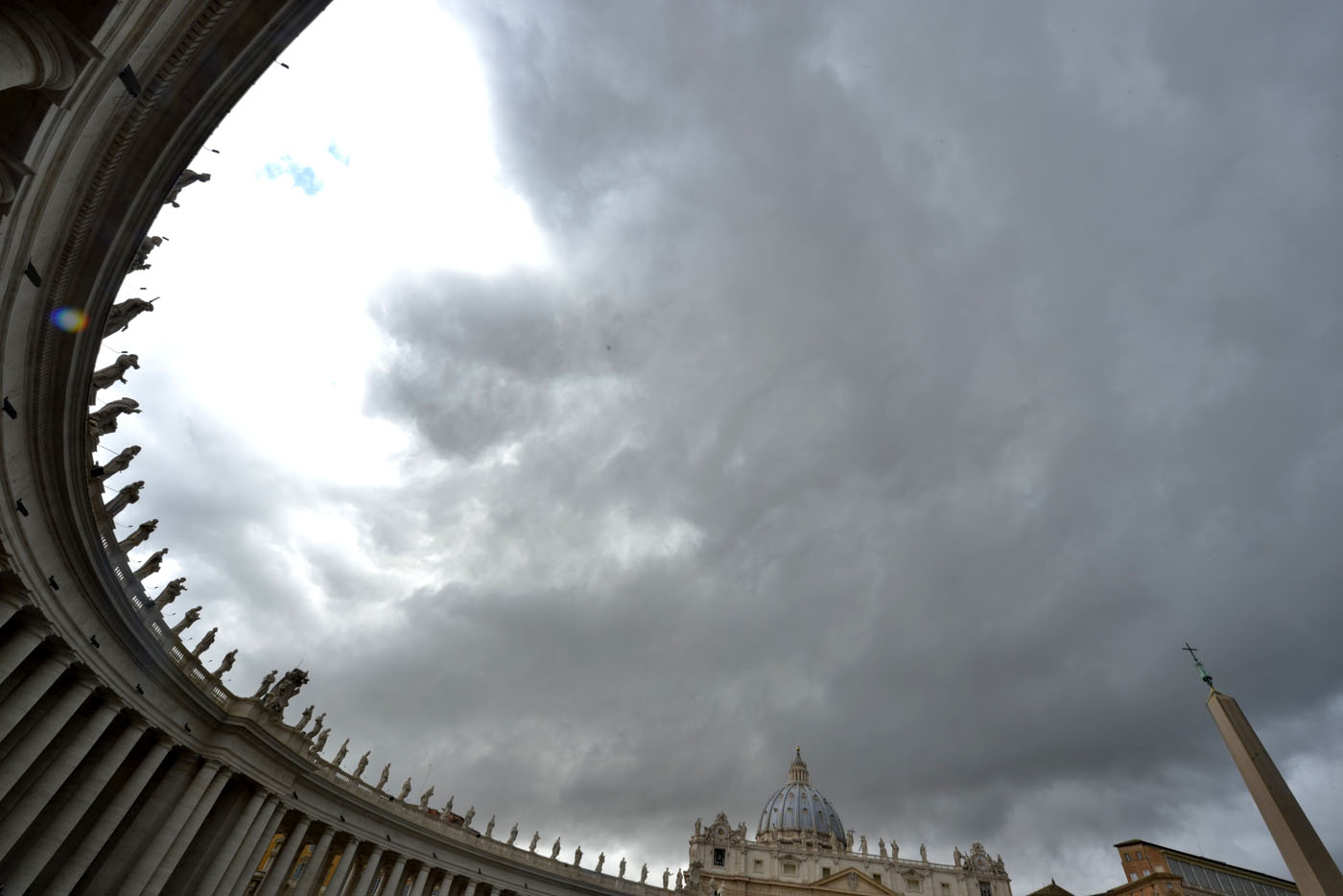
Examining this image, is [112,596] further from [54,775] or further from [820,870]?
[820,870]

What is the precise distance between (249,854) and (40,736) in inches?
645

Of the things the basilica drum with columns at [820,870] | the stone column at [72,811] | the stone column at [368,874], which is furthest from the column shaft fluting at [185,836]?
the basilica drum with columns at [820,870]

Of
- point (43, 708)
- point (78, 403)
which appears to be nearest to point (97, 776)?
point (43, 708)

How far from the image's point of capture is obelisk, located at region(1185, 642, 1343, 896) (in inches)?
817

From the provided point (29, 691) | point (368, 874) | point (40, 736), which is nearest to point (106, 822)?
point (40, 736)

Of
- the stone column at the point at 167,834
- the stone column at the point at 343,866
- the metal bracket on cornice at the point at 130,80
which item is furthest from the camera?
the stone column at the point at 343,866

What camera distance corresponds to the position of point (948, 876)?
94188 mm

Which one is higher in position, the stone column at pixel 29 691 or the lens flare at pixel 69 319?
the lens flare at pixel 69 319

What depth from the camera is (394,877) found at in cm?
5116

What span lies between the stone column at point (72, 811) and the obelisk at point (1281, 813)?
Result: 45.2 metres

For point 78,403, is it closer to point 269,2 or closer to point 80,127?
point 80,127

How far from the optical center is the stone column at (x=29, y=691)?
85.3ft

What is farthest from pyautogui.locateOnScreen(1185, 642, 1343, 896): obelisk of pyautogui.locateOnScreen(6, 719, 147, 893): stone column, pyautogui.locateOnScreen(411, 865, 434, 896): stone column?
pyautogui.locateOnScreen(411, 865, 434, 896): stone column

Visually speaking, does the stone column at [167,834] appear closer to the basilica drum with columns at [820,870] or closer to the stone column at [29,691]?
the stone column at [29,691]
